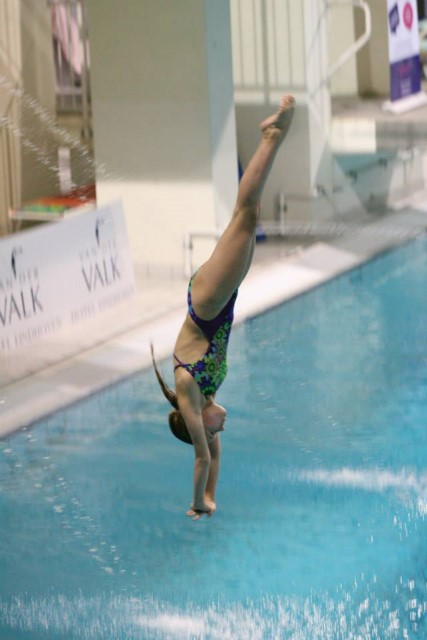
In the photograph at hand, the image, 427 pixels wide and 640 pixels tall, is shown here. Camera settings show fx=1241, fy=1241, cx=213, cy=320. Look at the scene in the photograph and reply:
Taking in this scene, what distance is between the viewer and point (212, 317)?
13.4 ft

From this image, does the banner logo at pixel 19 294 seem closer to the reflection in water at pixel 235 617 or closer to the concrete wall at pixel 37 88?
the reflection in water at pixel 235 617

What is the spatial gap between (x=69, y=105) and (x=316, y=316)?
417cm

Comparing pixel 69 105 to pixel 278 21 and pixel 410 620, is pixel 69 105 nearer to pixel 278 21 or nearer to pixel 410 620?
pixel 278 21

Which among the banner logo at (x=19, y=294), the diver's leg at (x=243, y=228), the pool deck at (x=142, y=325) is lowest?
the pool deck at (x=142, y=325)

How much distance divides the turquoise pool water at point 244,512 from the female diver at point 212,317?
135cm

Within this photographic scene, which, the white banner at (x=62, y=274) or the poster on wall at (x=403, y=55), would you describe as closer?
the white banner at (x=62, y=274)

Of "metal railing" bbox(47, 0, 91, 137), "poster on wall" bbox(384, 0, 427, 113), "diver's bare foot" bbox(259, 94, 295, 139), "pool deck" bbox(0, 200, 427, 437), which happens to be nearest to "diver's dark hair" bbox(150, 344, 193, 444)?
"diver's bare foot" bbox(259, 94, 295, 139)

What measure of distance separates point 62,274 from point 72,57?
3.90 metres

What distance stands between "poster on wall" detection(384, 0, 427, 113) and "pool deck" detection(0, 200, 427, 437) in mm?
2040

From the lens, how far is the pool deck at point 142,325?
8305 millimetres

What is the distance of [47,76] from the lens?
13.0 m

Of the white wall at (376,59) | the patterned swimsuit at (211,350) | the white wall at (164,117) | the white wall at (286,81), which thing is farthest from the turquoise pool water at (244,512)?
the white wall at (376,59)

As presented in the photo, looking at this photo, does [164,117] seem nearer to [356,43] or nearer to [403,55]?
[356,43]

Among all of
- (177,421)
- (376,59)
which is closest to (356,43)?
(376,59)
